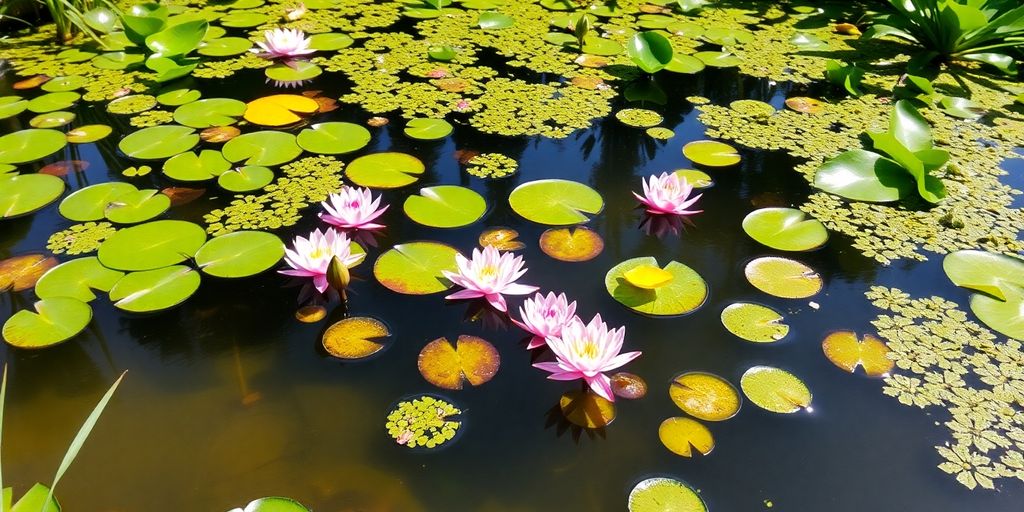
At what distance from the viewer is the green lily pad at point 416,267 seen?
1973mm

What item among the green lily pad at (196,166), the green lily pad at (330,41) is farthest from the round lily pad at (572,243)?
the green lily pad at (330,41)

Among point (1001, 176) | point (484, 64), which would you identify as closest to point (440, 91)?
point (484, 64)

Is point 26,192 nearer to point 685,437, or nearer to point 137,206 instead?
point 137,206

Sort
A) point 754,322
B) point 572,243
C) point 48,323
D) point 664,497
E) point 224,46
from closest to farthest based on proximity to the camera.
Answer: point 664,497, point 48,323, point 754,322, point 572,243, point 224,46

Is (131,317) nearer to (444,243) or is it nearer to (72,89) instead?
(444,243)

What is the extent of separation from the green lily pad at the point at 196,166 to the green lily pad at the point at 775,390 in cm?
197

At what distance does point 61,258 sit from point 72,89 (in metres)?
1.47

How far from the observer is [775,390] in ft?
5.54

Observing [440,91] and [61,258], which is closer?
[61,258]

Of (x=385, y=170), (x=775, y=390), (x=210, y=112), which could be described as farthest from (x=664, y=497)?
(x=210, y=112)

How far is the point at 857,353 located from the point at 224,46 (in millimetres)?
3357

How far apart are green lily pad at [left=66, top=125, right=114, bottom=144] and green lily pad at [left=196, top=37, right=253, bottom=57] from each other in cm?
88

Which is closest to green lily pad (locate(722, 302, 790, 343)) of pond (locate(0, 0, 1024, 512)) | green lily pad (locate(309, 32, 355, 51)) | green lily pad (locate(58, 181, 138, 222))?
pond (locate(0, 0, 1024, 512))

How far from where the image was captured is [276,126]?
282 centimetres
